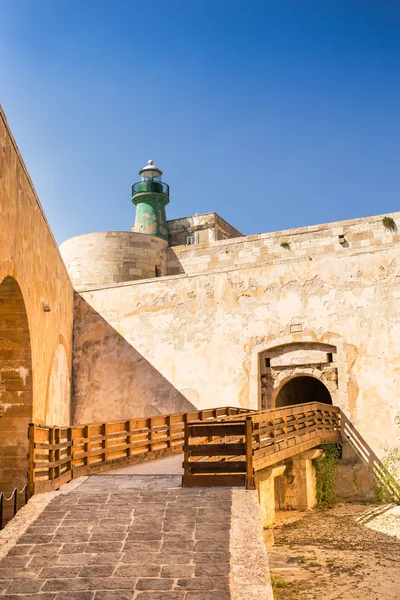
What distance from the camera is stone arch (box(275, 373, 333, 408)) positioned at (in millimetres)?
17359

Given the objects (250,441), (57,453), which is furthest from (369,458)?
(57,453)

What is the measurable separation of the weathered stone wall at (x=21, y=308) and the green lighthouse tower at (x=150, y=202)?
10030mm

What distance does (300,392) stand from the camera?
61.9 feet

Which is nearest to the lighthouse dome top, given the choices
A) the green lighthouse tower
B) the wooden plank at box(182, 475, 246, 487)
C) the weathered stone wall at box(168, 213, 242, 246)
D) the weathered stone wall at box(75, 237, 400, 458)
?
the green lighthouse tower

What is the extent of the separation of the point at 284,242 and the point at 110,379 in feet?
20.1

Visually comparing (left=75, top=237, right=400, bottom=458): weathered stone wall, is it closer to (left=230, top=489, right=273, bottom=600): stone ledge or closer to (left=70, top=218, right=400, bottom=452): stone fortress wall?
(left=70, top=218, right=400, bottom=452): stone fortress wall

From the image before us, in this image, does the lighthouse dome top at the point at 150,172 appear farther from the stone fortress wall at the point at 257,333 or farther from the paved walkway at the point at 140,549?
the paved walkway at the point at 140,549

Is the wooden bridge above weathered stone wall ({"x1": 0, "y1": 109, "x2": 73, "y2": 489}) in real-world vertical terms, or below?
below

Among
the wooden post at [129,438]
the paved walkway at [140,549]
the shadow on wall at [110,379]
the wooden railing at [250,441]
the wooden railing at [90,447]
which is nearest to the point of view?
the paved walkway at [140,549]

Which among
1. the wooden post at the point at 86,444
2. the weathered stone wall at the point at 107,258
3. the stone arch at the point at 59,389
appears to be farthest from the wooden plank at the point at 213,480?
the weathered stone wall at the point at 107,258

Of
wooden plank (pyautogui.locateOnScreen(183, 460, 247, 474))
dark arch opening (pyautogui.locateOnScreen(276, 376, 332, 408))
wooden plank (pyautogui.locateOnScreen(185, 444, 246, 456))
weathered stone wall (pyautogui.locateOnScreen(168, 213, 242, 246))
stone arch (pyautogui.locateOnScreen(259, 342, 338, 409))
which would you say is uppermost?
weathered stone wall (pyautogui.locateOnScreen(168, 213, 242, 246))

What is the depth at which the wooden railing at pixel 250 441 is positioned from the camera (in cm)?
827

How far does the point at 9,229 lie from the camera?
902cm

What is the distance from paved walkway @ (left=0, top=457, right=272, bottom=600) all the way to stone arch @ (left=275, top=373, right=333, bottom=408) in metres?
9.03
